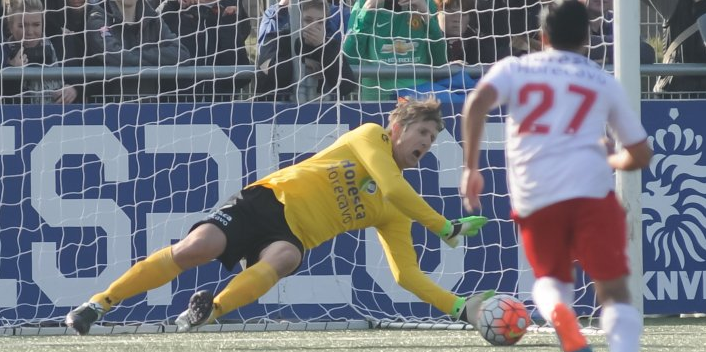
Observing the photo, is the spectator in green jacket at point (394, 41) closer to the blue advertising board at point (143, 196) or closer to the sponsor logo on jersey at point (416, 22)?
the sponsor logo on jersey at point (416, 22)

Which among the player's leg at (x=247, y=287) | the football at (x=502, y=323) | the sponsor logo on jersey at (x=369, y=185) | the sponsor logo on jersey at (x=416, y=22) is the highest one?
the sponsor logo on jersey at (x=416, y=22)

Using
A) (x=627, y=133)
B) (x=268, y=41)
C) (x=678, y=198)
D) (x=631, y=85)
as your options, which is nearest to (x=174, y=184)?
(x=268, y=41)

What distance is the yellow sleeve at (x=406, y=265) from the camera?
6848 mm

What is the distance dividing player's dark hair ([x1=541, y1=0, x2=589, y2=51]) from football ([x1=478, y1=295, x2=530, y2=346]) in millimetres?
1999

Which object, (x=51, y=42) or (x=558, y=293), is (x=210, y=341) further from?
(x=558, y=293)

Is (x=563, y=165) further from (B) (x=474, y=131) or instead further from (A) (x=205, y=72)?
(A) (x=205, y=72)

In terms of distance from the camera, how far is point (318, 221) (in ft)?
22.2

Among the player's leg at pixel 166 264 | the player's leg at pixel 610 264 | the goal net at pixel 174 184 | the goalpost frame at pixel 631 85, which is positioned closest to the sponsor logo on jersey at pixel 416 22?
the goal net at pixel 174 184

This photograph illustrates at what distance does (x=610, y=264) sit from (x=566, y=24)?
2.62 feet

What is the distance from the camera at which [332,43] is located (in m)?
8.20

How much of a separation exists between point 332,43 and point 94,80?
1.41m

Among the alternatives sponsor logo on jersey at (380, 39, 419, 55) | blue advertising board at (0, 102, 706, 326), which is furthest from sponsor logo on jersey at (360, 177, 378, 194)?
sponsor logo on jersey at (380, 39, 419, 55)

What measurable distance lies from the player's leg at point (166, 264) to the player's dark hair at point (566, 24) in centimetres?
241

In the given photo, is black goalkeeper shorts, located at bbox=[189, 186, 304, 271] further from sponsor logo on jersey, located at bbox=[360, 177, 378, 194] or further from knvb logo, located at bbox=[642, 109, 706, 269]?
knvb logo, located at bbox=[642, 109, 706, 269]
